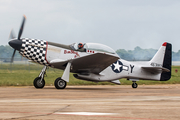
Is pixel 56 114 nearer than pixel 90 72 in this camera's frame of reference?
Yes

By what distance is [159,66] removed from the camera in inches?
693

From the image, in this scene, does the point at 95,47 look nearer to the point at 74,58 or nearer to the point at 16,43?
the point at 74,58

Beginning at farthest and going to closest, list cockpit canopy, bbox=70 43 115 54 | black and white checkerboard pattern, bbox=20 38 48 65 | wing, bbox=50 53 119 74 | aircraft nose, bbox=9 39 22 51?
cockpit canopy, bbox=70 43 115 54
black and white checkerboard pattern, bbox=20 38 48 65
aircraft nose, bbox=9 39 22 51
wing, bbox=50 53 119 74

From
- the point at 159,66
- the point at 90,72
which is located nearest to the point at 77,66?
the point at 90,72

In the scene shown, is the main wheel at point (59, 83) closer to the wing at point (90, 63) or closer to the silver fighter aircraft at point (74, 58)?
the silver fighter aircraft at point (74, 58)

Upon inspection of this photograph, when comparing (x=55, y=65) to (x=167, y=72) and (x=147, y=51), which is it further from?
(x=147, y=51)

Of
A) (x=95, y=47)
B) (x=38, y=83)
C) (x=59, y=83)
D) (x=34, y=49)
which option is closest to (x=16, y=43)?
(x=34, y=49)

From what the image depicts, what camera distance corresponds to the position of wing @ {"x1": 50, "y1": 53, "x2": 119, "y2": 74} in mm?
13367

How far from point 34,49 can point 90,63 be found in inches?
115

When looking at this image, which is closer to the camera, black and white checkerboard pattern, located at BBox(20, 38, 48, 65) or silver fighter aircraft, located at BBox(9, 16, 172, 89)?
silver fighter aircraft, located at BBox(9, 16, 172, 89)

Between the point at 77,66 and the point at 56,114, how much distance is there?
880 cm

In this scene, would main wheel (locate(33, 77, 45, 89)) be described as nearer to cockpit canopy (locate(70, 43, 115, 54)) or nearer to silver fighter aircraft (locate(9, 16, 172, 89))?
silver fighter aircraft (locate(9, 16, 172, 89))

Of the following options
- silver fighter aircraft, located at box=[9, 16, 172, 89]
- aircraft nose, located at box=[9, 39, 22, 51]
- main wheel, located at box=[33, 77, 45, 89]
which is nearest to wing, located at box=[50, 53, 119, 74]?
silver fighter aircraft, located at box=[9, 16, 172, 89]

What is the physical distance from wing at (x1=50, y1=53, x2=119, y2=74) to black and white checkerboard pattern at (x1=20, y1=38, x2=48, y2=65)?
2.31 ft
